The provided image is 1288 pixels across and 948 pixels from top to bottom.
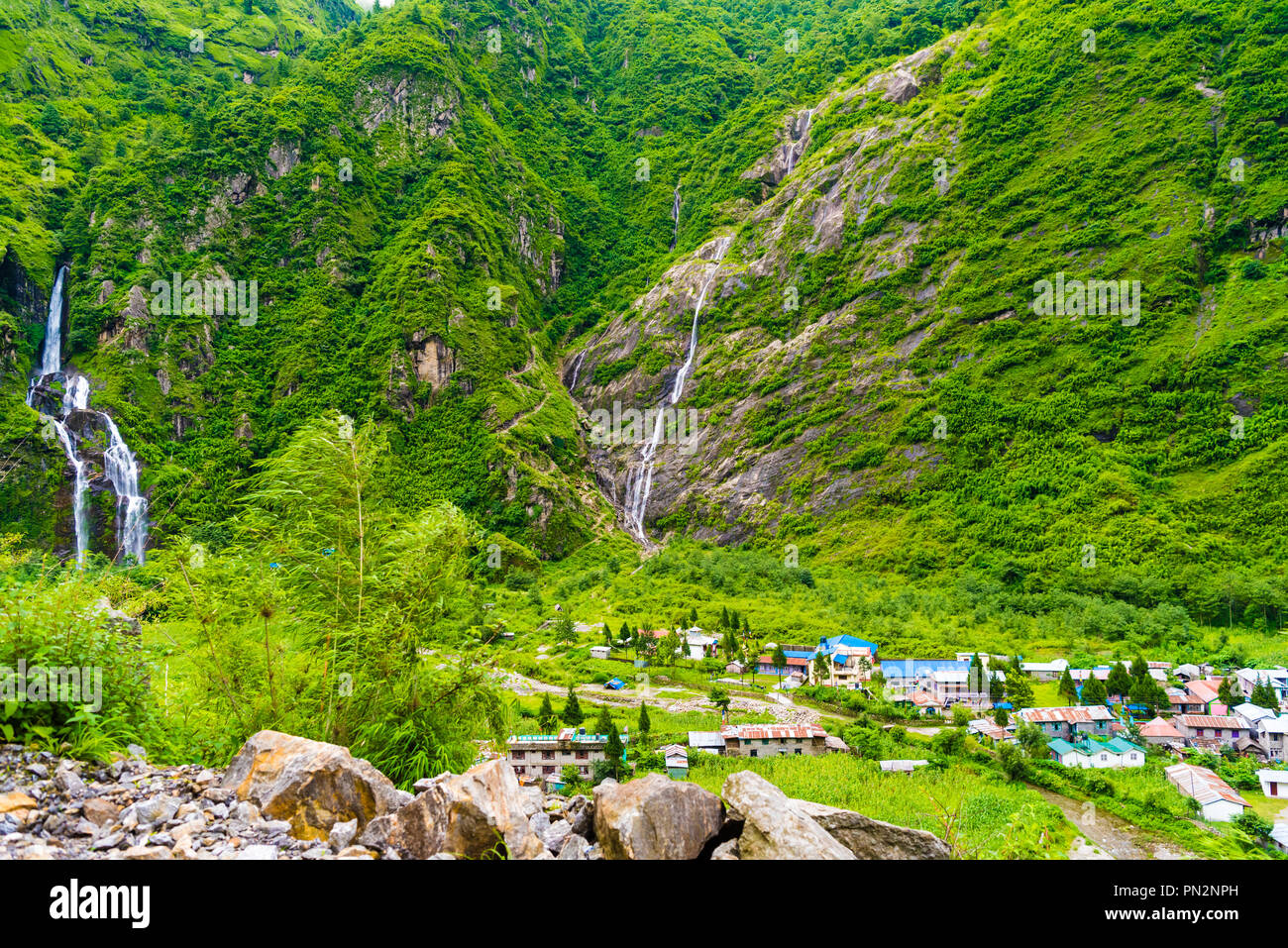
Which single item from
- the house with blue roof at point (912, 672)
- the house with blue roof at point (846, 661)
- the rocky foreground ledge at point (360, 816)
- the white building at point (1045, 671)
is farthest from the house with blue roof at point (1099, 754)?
the rocky foreground ledge at point (360, 816)

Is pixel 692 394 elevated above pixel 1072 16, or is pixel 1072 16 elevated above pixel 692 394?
pixel 1072 16

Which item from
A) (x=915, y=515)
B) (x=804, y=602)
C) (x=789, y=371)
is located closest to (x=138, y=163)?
(x=789, y=371)

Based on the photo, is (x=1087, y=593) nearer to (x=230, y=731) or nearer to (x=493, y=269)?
(x=230, y=731)

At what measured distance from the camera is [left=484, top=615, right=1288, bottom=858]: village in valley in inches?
877

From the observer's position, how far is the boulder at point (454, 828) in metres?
4.55

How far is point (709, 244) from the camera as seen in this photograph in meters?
95.1

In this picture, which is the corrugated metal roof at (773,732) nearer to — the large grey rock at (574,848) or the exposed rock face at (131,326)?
the large grey rock at (574,848)

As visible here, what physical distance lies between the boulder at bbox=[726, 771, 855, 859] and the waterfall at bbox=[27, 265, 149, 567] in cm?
6343

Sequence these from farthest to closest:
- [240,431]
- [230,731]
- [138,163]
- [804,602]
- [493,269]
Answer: [493,269] < [138,163] < [240,431] < [804,602] < [230,731]

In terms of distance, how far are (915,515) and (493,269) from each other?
69533 millimetres

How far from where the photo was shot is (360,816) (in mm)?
4918

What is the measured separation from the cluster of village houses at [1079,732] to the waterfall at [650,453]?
4238 centimetres

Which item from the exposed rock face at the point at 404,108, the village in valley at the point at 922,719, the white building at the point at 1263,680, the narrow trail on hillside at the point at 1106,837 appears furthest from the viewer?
the exposed rock face at the point at 404,108

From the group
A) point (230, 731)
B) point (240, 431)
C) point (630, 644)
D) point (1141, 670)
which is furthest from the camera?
point (240, 431)
